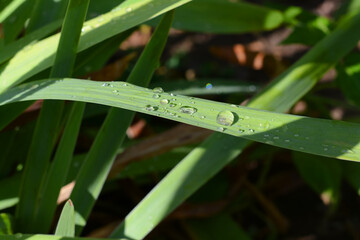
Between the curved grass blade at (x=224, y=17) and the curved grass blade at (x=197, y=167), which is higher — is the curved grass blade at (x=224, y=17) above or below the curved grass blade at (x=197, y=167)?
above

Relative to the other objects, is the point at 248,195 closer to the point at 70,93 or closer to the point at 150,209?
the point at 150,209

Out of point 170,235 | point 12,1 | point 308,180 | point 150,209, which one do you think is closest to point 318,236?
point 308,180

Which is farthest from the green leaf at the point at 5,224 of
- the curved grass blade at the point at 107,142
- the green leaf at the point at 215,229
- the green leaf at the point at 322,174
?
the green leaf at the point at 322,174

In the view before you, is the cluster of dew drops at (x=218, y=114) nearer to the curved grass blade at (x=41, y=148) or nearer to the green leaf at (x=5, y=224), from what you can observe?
the curved grass blade at (x=41, y=148)

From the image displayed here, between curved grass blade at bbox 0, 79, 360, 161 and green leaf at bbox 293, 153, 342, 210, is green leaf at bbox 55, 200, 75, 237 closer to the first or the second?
curved grass blade at bbox 0, 79, 360, 161

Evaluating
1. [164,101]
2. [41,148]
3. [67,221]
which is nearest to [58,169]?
[41,148]

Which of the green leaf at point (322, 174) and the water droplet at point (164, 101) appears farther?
the green leaf at point (322, 174)
